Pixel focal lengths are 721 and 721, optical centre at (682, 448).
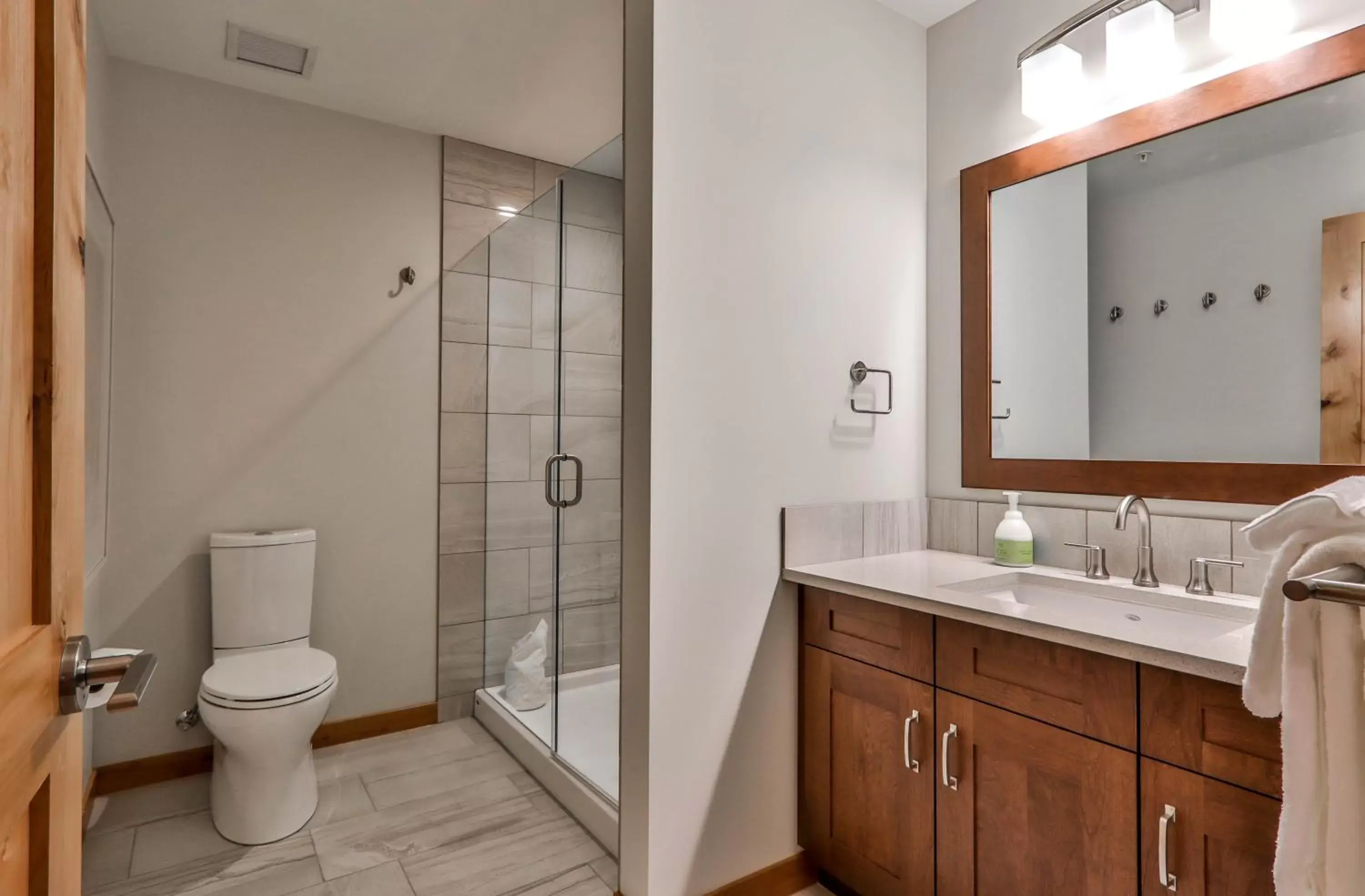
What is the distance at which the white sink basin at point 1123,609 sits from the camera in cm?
125

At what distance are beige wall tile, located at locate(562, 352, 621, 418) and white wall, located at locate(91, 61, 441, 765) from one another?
830 mm

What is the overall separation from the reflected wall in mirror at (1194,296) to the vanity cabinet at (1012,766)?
70 centimetres

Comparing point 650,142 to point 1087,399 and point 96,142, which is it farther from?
point 96,142

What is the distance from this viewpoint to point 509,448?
111 inches

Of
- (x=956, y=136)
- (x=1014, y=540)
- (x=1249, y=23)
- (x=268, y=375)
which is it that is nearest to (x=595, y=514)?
(x=1014, y=540)

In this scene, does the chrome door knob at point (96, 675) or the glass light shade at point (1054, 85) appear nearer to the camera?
the chrome door knob at point (96, 675)

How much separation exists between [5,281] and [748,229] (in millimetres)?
1493

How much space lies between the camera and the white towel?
85 cm

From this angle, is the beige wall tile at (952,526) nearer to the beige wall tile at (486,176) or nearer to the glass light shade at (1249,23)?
the glass light shade at (1249,23)

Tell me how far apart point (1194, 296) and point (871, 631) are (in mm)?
1074

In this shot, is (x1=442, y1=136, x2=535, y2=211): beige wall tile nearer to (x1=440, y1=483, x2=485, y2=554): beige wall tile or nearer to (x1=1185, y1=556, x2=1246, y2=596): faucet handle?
(x1=440, y1=483, x2=485, y2=554): beige wall tile

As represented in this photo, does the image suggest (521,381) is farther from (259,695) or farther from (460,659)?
(259,695)

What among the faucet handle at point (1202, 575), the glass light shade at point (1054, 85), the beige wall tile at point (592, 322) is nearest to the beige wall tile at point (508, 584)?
the beige wall tile at point (592, 322)

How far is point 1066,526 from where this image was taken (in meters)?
1.90
